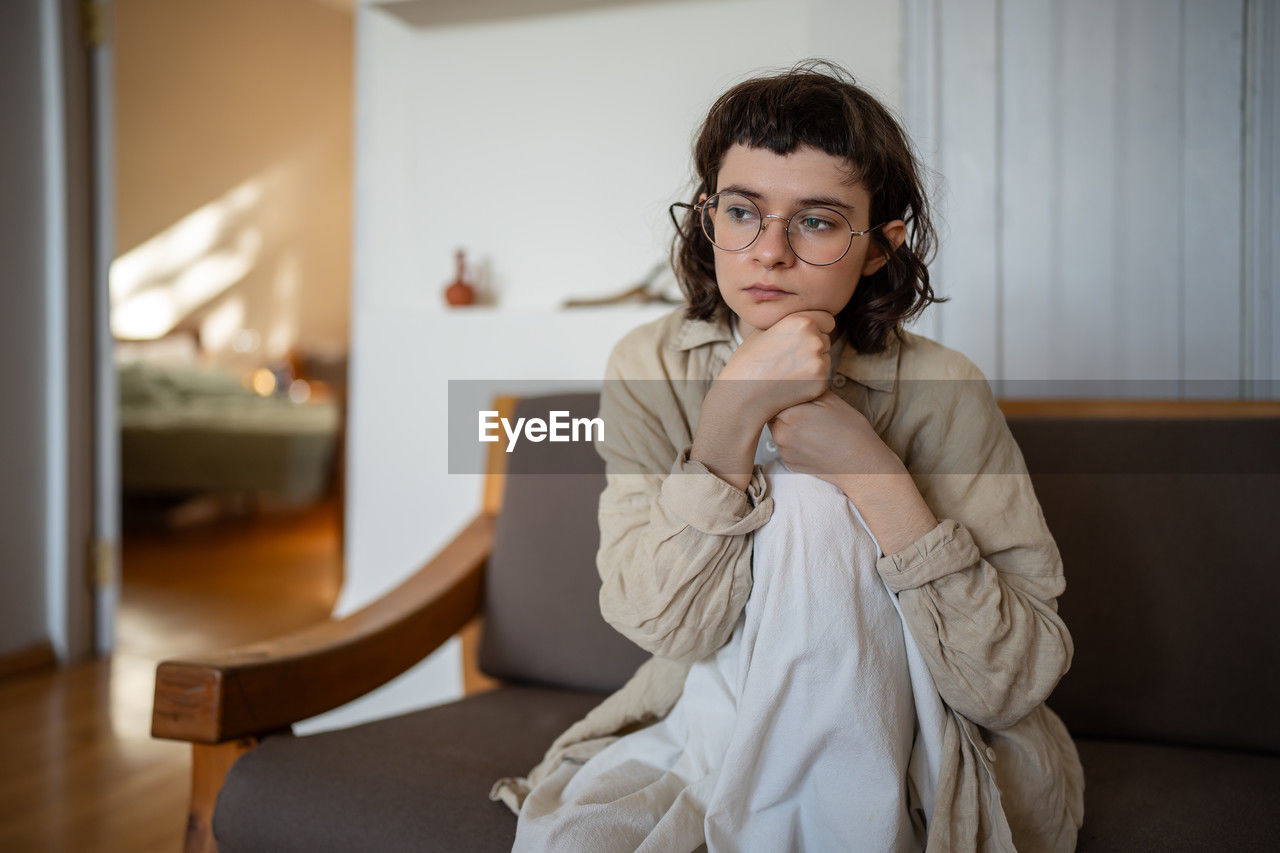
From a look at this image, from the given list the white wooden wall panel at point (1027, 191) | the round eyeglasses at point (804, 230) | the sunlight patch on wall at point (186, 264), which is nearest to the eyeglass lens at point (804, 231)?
the round eyeglasses at point (804, 230)

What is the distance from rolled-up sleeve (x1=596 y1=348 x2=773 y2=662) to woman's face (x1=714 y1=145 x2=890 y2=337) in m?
0.16

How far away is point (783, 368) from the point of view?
2.84 ft

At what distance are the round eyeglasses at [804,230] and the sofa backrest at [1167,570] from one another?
55cm

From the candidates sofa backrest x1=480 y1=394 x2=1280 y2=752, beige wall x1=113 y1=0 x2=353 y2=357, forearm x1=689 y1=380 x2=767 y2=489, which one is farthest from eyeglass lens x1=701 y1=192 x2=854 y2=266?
beige wall x1=113 y1=0 x2=353 y2=357

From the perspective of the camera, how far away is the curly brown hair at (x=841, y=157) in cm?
93

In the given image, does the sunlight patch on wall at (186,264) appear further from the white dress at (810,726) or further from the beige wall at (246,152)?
the white dress at (810,726)

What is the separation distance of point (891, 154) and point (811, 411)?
270 millimetres

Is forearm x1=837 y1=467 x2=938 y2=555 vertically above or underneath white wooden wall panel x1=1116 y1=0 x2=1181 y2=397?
underneath

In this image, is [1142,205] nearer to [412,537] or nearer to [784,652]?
[784,652]

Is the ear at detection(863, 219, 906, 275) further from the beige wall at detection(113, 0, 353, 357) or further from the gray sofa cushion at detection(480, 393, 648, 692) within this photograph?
the beige wall at detection(113, 0, 353, 357)

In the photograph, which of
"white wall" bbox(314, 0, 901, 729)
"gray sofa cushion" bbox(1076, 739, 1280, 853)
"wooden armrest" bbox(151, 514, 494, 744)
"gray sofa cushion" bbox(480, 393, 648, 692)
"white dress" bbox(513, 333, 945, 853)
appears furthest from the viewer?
"white wall" bbox(314, 0, 901, 729)

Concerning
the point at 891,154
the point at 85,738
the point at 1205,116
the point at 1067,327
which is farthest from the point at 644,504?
the point at 85,738

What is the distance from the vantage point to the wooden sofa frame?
110 cm

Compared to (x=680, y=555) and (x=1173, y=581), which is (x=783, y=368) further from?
(x=1173, y=581)
